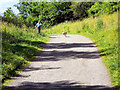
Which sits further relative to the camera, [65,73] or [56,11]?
[56,11]

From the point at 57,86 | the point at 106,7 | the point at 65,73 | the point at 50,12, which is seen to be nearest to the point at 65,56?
the point at 65,73

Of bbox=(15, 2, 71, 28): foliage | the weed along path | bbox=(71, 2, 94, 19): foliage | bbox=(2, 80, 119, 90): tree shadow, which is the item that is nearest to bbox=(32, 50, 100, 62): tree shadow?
the weed along path

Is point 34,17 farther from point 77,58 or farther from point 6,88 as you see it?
point 6,88

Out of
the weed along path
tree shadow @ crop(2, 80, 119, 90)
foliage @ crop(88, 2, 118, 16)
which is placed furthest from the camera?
foliage @ crop(88, 2, 118, 16)

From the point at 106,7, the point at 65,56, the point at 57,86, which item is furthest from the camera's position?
the point at 106,7

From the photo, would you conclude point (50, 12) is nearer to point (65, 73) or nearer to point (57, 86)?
point (65, 73)

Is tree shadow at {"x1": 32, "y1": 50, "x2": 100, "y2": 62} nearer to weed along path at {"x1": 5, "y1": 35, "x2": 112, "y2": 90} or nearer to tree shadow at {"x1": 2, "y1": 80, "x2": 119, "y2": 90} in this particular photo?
weed along path at {"x1": 5, "y1": 35, "x2": 112, "y2": 90}

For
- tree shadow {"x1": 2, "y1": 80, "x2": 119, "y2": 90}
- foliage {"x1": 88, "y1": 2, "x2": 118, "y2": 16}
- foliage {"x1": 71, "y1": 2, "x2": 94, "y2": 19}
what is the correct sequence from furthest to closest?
foliage {"x1": 71, "y1": 2, "x2": 94, "y2": 19}
foliage {"x1": 88, "y1": 2, "x2": 118, "y2": 16}
tree shadow {"x1": 2, "y1": 80, "x2": 119, "y2": 90}

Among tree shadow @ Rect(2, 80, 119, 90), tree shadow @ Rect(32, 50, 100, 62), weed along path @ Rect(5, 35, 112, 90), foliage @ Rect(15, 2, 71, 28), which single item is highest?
foliage @ Rect(15, 2, 71, 28)

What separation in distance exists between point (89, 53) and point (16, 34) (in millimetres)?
7720

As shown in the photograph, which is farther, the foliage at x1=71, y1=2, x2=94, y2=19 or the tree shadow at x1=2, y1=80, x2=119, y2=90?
the foliage at x1=71, y1=2, x2=94, y2=19

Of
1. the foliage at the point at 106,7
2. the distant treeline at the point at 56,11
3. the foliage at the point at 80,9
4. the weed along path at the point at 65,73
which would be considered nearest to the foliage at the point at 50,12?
the distant treeline at the point at 56,11

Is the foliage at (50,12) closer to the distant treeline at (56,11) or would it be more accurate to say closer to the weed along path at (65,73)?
the distant treeline at (56,11)

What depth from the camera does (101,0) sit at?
4106 cm
